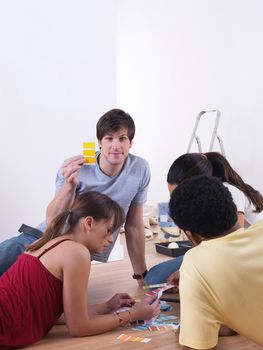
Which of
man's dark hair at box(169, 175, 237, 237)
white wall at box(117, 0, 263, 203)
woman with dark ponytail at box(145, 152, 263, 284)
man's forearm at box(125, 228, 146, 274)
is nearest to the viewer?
man's dark hair at box(169, 175, 237, 237)

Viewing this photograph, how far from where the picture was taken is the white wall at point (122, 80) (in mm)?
3381

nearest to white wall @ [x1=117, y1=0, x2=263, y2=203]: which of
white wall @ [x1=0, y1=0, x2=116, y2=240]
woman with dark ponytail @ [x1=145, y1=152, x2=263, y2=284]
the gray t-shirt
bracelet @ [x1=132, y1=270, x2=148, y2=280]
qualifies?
white wall @ [x1=0, y1=0, x2=116, y2=240]

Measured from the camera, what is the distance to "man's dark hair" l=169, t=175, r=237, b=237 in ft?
4.72

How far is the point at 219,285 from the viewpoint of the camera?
52.2 inches

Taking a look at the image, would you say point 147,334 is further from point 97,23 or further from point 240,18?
point 240,18

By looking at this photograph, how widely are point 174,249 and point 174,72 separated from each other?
2.75 m

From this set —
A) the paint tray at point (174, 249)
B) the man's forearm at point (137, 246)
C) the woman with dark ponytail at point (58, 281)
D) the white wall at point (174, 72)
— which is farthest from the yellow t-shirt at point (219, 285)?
the white wall at point (174, 72)

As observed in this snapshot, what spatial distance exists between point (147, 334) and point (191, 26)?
4261 mm

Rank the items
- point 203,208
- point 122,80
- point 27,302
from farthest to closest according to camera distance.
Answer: point 122,80 → point 27,302 → point 203,208

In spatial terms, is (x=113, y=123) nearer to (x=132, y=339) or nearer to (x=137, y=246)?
(x=137, y=246)

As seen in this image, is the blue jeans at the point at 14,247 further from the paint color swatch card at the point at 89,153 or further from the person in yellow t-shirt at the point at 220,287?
the person in yellow t-shirt at the point at 220,287

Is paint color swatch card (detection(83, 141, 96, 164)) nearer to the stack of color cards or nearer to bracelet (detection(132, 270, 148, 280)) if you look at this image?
the stack of color cards

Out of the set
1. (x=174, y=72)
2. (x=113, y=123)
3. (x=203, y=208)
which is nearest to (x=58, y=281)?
(x=203, y=208)

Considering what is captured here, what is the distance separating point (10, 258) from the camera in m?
2.47
